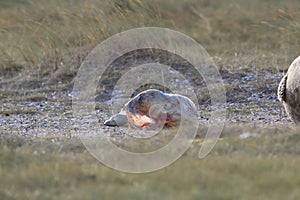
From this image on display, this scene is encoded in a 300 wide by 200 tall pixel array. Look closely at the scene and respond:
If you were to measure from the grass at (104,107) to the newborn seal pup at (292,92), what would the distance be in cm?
29

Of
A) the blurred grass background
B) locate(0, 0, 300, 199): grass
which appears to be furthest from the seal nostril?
the blurred grass background

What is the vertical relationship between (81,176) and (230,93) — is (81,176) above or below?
above

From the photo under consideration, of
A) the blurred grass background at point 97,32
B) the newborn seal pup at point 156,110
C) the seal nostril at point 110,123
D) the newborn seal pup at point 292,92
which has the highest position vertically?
the newborn seal pup at point 292,92

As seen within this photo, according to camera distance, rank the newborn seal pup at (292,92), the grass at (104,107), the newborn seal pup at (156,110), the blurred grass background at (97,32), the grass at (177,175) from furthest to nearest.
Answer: the blurred grass background at (97,32) < the newborn seal pup at (156,110) < the newborn seal pup at (292,92) < the grass at (104,107) < the grass at (177,175)

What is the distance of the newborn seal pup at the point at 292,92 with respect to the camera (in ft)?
21.2

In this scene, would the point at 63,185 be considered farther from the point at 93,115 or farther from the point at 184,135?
the point at 93,115

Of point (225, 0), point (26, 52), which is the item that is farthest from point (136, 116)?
point (225, 0)

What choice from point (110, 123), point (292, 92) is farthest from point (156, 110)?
point (292, 92)

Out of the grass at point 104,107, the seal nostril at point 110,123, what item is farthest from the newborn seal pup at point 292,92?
the seal nostril at point 110,123

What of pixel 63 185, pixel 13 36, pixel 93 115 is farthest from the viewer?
pixel 13 36

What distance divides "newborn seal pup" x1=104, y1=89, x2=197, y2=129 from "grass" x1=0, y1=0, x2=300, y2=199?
0.63m

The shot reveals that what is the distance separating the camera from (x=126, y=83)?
32.8 ft

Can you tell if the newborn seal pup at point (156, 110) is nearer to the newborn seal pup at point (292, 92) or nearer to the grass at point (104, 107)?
the grass at point (104, 107)

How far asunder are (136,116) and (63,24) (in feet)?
16.3
